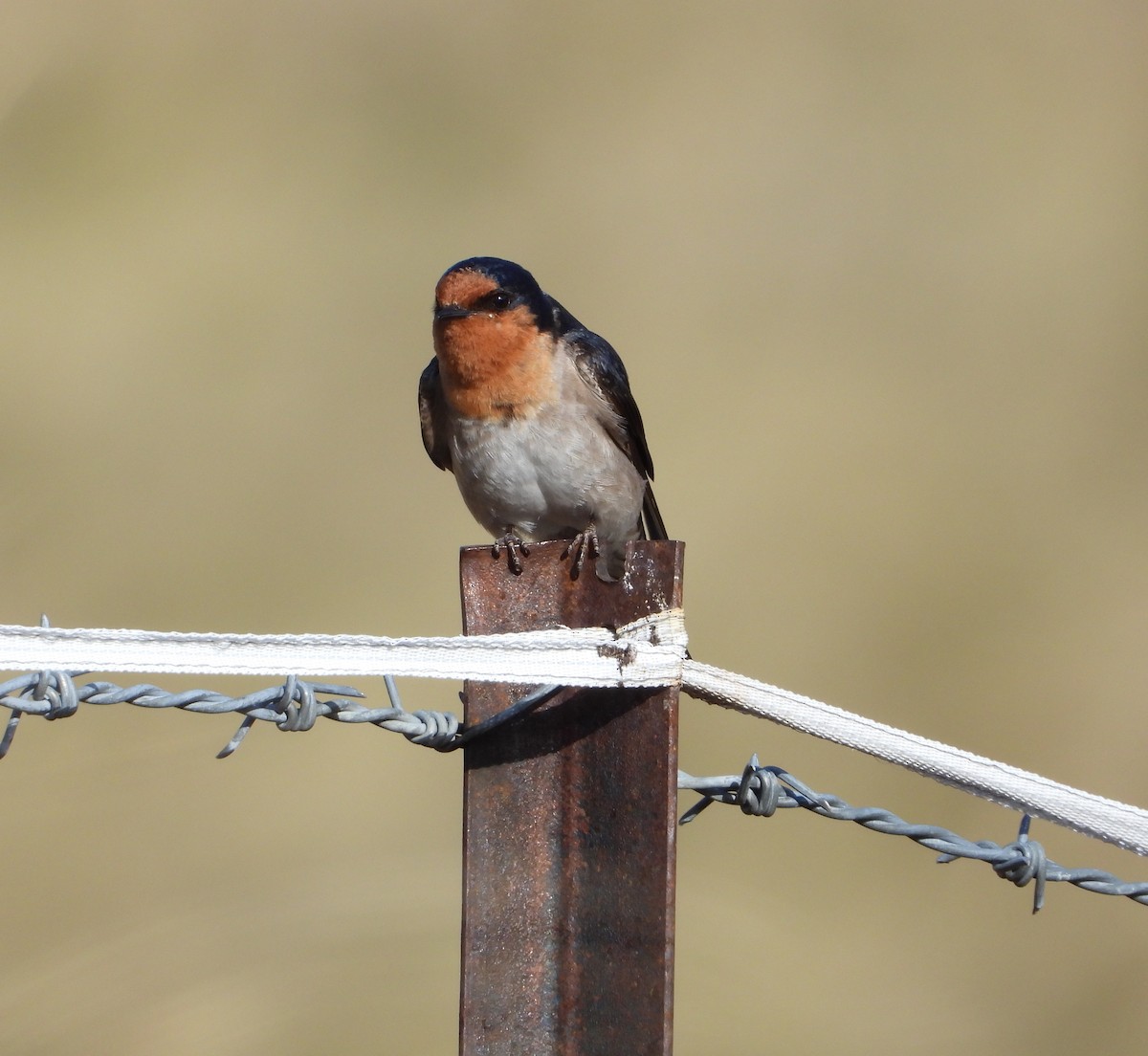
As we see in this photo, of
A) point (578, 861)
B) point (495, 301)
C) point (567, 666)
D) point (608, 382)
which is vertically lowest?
point (578, 861)

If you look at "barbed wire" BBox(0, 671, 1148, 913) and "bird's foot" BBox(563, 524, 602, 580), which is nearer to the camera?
"barbed wire" BBox(0, 671, 1148, 913)

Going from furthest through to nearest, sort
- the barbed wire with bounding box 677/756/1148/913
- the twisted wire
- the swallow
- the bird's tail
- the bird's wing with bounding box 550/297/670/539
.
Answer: the bird's tail < the bird's wing with bounding box 550/297/670/539 < the swallow < the barbed wire with bounding box 677/756/1148/913 < the twisted wire

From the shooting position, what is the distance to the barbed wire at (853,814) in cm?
197

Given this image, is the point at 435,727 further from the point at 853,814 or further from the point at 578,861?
the point at 853,814

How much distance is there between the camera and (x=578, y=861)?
1889 mm

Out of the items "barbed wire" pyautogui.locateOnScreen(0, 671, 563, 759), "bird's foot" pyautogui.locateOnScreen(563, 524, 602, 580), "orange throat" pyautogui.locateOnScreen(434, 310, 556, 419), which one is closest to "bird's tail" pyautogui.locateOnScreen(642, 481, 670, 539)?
"orange throat" pyautogui.locateOnScreen(434, 310, 556, 419)

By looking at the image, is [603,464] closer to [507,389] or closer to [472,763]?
[507,389]

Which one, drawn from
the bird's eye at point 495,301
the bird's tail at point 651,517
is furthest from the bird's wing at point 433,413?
the bird's tail at point 651,517

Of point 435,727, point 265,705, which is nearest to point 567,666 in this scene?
point 435,727

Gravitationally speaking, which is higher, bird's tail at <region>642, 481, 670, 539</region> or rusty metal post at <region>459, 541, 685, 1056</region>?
bird's tail at <region>642, 481, 670, 539</region>

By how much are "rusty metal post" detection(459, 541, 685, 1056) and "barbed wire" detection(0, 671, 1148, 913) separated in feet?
0.24

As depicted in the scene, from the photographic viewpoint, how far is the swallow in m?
3.70

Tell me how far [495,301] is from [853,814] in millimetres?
2222

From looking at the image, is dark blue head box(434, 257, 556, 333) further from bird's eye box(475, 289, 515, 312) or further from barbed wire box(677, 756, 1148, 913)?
barbed wire box(677, 756, 1148, 913)
